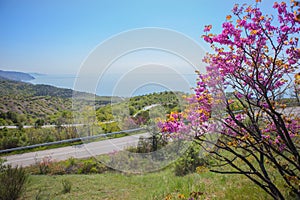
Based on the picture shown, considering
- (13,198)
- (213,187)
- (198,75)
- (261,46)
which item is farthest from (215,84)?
(13,198)

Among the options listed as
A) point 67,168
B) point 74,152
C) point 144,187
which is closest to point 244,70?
point 144,187

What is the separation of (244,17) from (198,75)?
2.66 feet

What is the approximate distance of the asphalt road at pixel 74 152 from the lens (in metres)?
6.24

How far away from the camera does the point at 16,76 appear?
1352cm

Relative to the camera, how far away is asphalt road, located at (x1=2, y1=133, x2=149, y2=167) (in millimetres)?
6238

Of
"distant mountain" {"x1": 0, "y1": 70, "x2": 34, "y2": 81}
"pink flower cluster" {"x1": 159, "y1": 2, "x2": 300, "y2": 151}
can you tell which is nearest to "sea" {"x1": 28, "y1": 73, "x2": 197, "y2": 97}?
"pink flower cluster" {"x1": 159, "y1": 2, "x2": 300, "y2": 151}

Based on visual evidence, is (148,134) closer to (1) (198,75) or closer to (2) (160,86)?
(2) (160,86)

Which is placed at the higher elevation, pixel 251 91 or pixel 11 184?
pixel 251 91

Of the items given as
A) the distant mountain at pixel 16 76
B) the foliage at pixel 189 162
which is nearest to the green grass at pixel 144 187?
the foliage at pixel 189 162

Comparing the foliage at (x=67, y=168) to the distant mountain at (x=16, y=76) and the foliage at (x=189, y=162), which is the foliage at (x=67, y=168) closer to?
the foliage at (x=189, y=162)

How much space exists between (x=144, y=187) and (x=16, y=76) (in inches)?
518

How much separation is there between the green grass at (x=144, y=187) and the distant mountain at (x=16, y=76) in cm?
1034

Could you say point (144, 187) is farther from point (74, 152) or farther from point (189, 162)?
point (74, 152)

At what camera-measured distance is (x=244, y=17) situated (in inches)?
82.8
